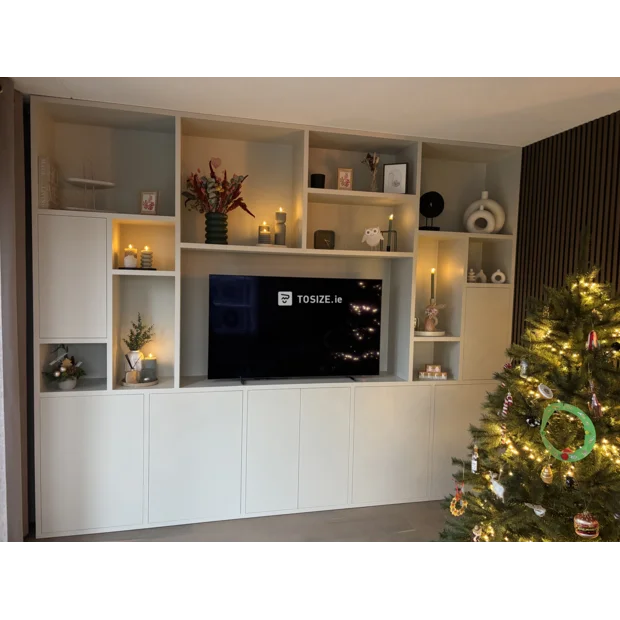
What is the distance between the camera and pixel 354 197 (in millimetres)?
3080

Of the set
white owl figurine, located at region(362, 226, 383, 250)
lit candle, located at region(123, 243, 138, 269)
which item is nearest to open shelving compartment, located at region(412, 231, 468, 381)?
white owl figurine, located at region(362, 226, 383, 250)

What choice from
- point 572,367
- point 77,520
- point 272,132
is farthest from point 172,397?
point 572,367

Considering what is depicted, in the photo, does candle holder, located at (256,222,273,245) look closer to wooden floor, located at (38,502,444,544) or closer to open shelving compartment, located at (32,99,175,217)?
open shelving compartment, located at (32,99,175,217)

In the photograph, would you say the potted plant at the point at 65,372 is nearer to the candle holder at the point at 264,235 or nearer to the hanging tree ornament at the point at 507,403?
the candle holder at the point at 264,235

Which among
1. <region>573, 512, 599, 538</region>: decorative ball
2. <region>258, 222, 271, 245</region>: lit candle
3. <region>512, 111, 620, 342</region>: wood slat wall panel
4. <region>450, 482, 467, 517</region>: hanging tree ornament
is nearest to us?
<region>573, 512, 599, 538</region>: decorative ball

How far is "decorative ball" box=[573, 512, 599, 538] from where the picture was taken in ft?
5.68

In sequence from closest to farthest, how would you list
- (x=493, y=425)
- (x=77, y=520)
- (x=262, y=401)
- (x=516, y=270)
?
(x=493, y=425), (x=77, y=520), (x=262, y=401), (x=516, y=270)

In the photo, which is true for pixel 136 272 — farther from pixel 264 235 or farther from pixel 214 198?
pixel 264 235

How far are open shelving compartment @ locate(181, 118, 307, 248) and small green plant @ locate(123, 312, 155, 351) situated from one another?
630 mm

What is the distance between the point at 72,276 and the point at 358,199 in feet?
6.13

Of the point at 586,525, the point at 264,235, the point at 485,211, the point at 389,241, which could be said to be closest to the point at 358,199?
the point at 389,241
